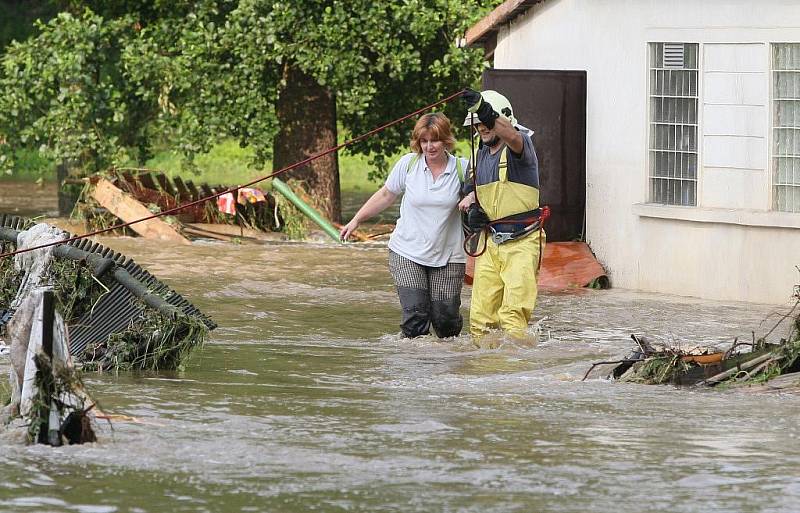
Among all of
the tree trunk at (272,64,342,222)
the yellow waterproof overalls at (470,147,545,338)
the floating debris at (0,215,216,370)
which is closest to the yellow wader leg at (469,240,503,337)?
the yellow waterproof overalls at (470,147,545,338)

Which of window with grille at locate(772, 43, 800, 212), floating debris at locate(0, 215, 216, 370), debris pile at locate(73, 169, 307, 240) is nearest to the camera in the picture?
floating debris at locate(0, 215, 216, 370)

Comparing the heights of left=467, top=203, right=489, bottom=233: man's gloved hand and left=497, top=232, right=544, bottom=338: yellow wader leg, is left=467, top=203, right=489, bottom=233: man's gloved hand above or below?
above

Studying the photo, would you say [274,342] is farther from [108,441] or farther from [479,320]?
[108,441]

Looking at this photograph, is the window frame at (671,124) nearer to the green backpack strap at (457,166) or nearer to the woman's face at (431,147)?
the green backpack strap at (457,166)

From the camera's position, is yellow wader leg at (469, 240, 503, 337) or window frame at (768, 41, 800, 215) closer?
yellow wader leg at (469, 240, 503, 337)

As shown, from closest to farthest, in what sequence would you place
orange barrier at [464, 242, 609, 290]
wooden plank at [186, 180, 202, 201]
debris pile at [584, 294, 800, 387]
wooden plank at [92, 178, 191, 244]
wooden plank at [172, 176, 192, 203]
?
debris pile at [584, 294, 800, 387]
orange barrier at [464, 242, 609, 290]
wooden plank at [92, 178, 191, 244]
wooden plank at [186, 180, 202, 201]
wooden plank at [172, 176, 192, 203]

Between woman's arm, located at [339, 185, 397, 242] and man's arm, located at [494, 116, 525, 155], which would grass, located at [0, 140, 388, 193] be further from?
man's arm, located at [494, 116, 525, 155]

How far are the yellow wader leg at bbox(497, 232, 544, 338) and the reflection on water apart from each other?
0.76 ft

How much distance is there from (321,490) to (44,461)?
1.34 m

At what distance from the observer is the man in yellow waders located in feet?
33.4

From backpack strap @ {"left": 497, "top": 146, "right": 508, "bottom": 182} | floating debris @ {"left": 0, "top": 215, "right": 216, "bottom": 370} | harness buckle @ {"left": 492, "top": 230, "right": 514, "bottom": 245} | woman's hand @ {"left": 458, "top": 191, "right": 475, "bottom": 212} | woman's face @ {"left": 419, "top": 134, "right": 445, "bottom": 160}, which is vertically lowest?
floating debris @ {"left": 0, "top": 215, "right": 216, "bottom": 370}

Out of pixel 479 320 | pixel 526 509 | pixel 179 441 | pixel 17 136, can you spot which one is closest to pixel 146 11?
pixel 17 136

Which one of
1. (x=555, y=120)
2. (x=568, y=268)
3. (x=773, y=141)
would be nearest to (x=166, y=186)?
(x=555, y=120)

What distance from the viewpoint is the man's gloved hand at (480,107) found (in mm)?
9664
